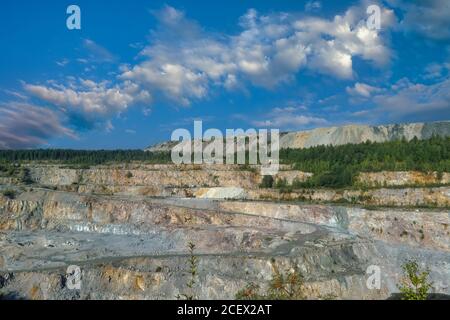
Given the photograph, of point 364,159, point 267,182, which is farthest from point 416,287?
point 364,159

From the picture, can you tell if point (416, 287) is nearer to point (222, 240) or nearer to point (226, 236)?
point (222, 240)

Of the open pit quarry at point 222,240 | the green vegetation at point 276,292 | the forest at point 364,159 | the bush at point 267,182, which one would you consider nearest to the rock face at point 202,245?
the open pit quarry at point 222,240

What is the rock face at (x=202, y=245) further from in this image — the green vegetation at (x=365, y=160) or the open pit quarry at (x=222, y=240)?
Result: the green vegetation at (x=365, y=160)

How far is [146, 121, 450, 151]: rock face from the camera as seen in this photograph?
488ft

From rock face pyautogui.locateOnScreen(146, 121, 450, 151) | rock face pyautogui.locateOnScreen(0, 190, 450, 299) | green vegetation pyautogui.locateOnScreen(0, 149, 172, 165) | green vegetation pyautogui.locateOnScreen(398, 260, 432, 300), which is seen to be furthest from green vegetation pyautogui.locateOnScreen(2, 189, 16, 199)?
rock face pyautogui.locateOnScreen(146, 121, 450, 151)

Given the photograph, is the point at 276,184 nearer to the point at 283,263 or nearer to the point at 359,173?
the point at 359,173

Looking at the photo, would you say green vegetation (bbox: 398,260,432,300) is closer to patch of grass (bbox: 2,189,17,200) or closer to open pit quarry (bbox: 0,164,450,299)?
open pit quarry (bbox: 0,164,450,299)

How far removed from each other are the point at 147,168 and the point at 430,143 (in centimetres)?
7239

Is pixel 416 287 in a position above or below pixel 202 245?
above

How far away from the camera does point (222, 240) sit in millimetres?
57250

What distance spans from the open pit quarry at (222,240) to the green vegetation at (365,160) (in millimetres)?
3854

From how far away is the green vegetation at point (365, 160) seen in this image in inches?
3762

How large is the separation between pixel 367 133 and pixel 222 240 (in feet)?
372

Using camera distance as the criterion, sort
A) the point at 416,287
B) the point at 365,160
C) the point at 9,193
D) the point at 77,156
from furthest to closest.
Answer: the point at 77,156, the point at 365,160, the point at 9,193, the point at 416,287
